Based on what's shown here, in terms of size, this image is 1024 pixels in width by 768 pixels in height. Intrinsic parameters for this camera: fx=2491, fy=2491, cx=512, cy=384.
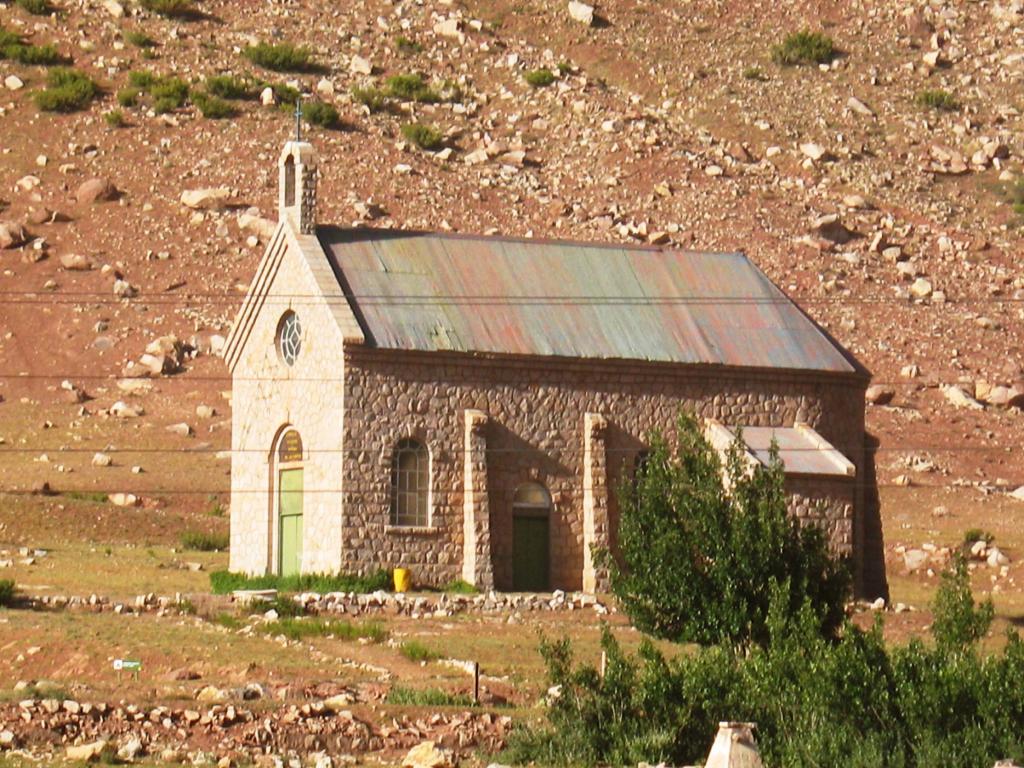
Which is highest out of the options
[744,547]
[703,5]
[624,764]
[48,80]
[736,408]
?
[703,5]

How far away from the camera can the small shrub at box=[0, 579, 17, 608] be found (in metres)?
43.7

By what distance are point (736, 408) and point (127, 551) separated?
1437 cm

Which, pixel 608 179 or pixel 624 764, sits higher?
pixel 608 179

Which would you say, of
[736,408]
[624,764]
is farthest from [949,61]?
[624,764]

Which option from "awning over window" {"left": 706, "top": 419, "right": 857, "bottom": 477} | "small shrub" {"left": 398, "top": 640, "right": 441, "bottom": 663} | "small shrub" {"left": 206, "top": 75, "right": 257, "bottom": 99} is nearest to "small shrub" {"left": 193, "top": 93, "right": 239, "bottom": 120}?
"small shrub" {"left": 206, "top": 75, "right": 257, "bottom": 99}

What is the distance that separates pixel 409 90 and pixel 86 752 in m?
63.7

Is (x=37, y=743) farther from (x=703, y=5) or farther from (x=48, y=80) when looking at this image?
(x=703, y=5)

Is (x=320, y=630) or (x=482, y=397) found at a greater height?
(x=482, y=397)

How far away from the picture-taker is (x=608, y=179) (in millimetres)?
86250

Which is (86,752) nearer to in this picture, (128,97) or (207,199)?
(207,199)

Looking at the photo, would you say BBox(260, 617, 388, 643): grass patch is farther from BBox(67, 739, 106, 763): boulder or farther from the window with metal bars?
BBox(67, 739, 106, 763): boulder

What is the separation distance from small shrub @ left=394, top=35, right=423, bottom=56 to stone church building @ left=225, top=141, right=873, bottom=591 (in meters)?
44.7

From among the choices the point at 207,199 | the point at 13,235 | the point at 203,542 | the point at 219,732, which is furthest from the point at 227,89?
the point at 219,732

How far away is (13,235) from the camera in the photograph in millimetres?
77750
